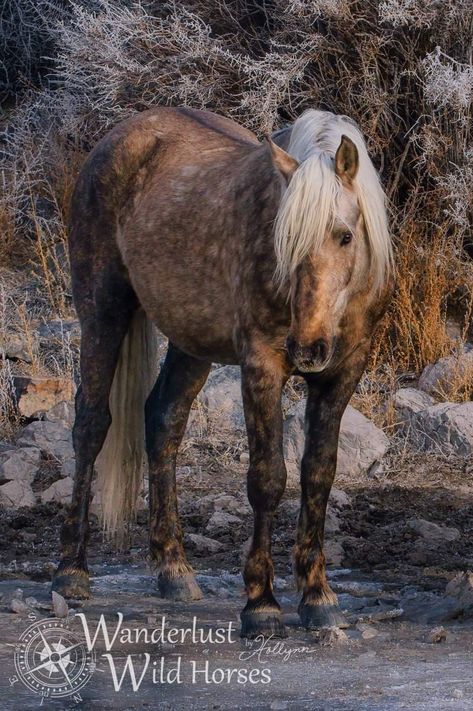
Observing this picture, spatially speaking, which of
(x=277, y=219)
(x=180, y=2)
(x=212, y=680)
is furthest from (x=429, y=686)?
(x=180, y=2)

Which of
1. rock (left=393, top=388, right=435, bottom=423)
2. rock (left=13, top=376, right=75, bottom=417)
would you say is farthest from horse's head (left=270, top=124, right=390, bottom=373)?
rock (left=13, top=376, right=75, bottom=417)

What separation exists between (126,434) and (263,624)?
1.68 meters

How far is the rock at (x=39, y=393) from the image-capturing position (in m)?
9.04

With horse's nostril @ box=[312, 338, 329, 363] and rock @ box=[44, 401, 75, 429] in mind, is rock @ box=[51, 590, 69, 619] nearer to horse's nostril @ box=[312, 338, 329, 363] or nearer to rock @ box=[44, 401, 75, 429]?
horse's nostril @ box=[312, 338, 329, 363]

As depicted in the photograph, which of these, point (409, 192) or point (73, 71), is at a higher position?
point (73, 71)

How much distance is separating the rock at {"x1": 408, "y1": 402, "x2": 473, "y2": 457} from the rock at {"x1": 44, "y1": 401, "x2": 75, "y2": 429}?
2.31m

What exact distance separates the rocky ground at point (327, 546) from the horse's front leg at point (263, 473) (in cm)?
17

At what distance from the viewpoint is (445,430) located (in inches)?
330

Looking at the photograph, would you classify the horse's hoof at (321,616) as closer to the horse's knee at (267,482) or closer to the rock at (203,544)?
the horse's knee at (267,482)

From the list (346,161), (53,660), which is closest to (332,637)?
(53,660)

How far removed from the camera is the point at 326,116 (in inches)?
206

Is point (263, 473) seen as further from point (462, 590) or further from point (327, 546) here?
point (327, 546)

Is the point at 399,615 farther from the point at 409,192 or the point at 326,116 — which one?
the point at 409,192

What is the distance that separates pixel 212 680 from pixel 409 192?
6.09 metres
